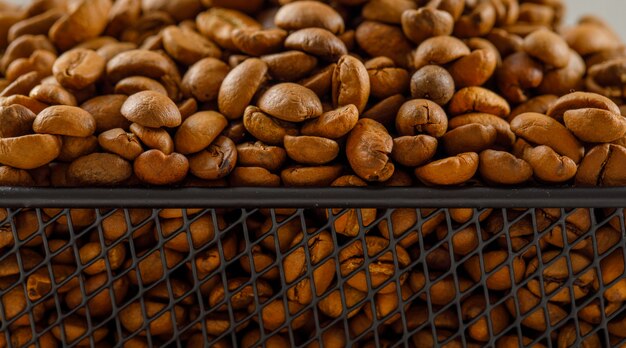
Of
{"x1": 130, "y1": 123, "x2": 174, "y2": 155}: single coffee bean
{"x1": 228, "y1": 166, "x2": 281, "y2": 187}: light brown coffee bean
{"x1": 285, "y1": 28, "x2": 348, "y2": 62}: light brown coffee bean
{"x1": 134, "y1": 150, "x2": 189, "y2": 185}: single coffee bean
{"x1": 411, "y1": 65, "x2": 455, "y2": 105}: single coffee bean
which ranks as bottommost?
{"x1": 228, "y1": 166, "x2": 281, "y2": 187}: light brown coffee bean

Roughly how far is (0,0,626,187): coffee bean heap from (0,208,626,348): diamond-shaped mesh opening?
0.04 meters

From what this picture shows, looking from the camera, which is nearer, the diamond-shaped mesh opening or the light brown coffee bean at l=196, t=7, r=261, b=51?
the diamond-shaped mesh opening

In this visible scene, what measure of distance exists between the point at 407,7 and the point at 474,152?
0.19m

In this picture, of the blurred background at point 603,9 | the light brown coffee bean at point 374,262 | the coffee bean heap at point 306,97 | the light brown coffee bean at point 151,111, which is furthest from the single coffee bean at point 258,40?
the blurred background at point 603,9

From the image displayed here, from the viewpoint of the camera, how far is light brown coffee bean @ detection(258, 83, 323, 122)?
0.50 m

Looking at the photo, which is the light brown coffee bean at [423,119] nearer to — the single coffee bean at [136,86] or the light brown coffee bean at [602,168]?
the light brown coffee bean at [602,168]

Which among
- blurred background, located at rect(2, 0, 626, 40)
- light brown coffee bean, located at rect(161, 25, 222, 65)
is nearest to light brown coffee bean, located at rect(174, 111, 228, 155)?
light brown coffee bean, located at rect(161, 25, 222, 65)

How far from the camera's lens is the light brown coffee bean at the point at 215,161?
49cm

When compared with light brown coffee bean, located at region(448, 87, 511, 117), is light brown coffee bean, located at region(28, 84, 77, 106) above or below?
above

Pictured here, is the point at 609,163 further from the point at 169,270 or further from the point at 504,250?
the point at 169,270

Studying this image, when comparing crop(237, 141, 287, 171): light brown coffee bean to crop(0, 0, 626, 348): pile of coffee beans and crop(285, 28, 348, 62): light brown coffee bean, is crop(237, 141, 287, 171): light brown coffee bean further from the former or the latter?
crop(285, 28, 348, 62): light brown coffee bean

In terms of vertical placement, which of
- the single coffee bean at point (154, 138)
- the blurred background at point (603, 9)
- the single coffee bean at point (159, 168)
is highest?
the single coffee bean at point (154, 138)

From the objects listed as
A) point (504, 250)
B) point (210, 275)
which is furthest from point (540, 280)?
point (210, 275)

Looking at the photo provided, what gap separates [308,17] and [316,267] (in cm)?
26
